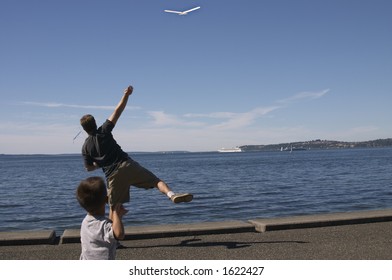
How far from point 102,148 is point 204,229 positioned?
2333mm

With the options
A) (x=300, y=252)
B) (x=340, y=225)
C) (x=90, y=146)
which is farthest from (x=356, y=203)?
(x=90, y=146)

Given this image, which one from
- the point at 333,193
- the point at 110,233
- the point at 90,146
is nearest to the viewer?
the point at 110,233

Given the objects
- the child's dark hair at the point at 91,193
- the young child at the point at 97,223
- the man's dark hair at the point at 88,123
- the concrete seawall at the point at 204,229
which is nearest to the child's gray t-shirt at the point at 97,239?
the young child at the point at 97,223

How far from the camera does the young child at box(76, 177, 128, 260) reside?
317 centimetres

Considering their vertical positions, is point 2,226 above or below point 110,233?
below

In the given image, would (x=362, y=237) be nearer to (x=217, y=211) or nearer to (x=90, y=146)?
(x=90, y=146)

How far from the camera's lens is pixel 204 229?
6922 millimetres

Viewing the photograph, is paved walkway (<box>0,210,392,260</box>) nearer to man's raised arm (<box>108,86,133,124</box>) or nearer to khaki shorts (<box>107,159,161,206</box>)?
khaki shorts (<box>107,159,161,206</box>)

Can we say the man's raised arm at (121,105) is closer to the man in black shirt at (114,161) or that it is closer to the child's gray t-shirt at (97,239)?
the man in black shirt at (114,161)

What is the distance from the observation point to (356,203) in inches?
819

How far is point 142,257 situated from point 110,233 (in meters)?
2.60

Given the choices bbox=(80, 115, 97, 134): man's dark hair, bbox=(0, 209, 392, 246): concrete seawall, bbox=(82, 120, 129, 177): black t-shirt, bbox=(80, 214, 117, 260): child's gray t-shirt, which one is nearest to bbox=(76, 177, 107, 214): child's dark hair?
bbox=(80, 214, 117, 260): child's gray t-shirt

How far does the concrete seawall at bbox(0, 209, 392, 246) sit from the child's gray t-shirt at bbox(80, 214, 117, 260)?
3.33m

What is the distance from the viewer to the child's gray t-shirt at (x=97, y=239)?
10.7 ft
